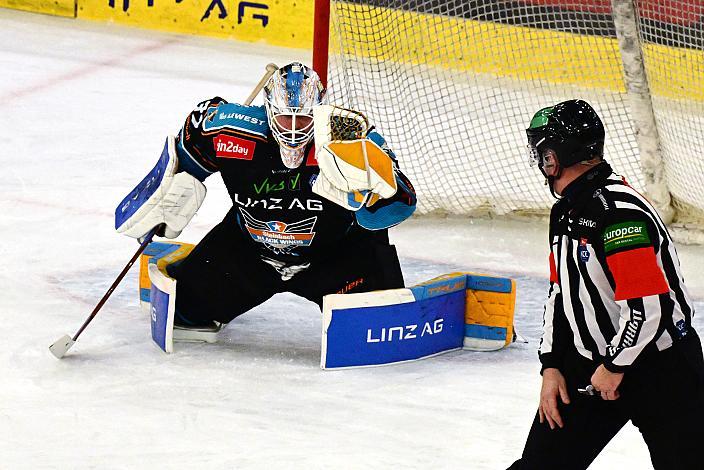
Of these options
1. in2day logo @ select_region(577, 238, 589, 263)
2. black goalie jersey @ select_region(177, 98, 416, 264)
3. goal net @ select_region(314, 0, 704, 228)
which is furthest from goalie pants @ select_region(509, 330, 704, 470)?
goal net @ select_region(314, 0, 704, 228)

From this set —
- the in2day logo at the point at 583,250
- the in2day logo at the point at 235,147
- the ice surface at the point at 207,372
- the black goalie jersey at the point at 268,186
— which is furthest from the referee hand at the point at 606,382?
the in2day logo at the point at 235,147

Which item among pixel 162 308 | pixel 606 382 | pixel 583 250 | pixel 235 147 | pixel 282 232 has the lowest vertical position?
pixel 162 308

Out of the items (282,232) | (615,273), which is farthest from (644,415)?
(282,232)

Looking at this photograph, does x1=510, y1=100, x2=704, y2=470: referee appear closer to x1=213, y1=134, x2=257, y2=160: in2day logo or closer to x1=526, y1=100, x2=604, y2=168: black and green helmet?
x1=526, y1=100, x2=604, y2=168: black and green helmet

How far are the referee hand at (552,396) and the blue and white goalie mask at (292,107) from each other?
1.30m

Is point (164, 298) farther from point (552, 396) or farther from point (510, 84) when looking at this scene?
point (510, 84)

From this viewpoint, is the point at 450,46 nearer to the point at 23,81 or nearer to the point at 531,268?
the point at 531,268

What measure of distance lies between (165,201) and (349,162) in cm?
78

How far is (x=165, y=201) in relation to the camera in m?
3.83

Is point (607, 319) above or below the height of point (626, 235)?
below

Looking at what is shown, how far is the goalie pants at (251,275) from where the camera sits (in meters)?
3.81

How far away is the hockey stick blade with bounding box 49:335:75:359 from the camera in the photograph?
12.1ft

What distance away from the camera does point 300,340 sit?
4004 mm

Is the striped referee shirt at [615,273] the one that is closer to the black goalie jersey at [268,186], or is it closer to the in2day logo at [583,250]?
the in2day logo at [583,250]
